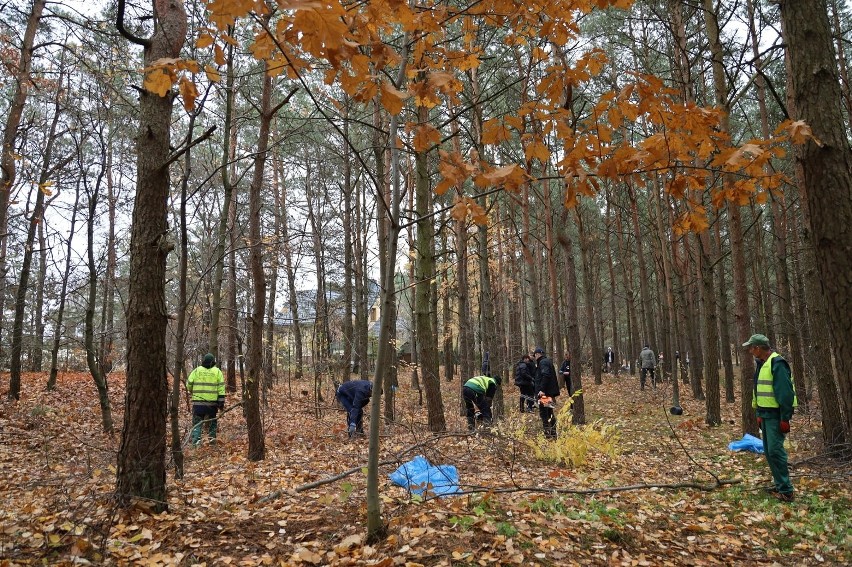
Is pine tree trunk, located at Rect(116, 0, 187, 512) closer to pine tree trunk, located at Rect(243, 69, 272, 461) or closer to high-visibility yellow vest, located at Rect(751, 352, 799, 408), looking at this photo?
pine tree trunk, located at Rect(243, 69, 272, 461)

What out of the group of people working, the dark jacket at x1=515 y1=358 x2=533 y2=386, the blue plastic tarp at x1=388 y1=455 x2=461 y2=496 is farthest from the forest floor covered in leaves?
the dark jacket at x1=515 y1=358 x2=533 y2=386

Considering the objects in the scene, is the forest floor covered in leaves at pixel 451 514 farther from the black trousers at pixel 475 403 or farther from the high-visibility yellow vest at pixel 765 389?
the black trousers at pixel 475 403

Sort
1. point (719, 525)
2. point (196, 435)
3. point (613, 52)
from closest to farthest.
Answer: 1. point (719, 525)
2. point (196, 435)
3. point (613, 52)

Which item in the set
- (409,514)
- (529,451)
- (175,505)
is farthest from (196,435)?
(409,514)

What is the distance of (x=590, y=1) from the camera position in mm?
3201

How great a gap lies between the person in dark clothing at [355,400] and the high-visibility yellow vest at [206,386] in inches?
91.7

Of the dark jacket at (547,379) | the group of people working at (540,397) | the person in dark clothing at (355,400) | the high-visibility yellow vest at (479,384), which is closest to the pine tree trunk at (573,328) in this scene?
the group of people working at (540,397)

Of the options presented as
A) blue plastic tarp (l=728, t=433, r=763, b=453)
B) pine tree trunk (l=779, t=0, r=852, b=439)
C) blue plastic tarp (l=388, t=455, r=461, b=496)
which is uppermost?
pine tree trunk (l=779, t=0, r=852, b=439)

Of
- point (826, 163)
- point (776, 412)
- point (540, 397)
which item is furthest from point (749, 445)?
point (826, 163)

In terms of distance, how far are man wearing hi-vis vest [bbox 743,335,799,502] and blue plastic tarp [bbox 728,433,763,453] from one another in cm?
247

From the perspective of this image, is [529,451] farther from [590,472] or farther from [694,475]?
[694,475]

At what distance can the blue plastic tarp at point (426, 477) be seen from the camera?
4.48 meters

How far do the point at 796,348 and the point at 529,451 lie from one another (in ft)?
29.9

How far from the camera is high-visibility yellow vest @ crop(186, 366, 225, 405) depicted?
9430 millimetres
